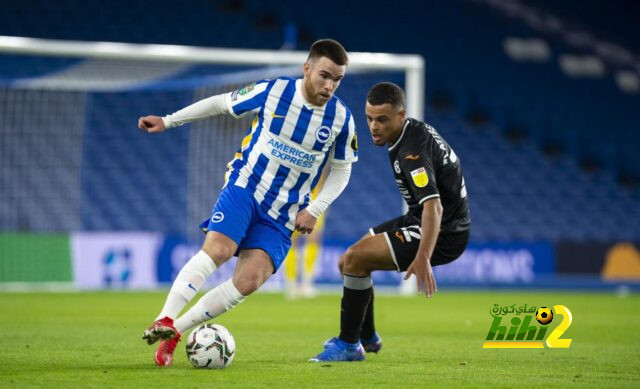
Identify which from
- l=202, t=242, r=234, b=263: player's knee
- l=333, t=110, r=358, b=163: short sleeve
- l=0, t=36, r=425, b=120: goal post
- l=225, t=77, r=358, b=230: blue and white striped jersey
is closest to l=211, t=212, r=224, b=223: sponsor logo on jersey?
l=202, t=242, r=234, b=263: player's knee

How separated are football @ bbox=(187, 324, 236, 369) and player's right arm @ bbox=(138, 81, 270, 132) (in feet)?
4.10

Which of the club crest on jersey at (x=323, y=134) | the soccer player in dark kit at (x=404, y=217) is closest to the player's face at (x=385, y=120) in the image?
the soccer player in dark kit at (x=404, y=217)

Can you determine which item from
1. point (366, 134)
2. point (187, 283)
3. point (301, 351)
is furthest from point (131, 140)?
point (187, 283)

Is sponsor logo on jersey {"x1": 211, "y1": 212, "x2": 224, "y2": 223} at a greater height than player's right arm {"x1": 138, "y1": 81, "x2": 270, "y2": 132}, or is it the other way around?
player's right arm {"x1": 138, "y1": 81, "x2": 270, "y2": 132}

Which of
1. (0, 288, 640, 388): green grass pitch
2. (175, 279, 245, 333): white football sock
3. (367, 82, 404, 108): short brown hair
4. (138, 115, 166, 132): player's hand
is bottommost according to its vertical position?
(0, 288, 640, 388): green grass pitch

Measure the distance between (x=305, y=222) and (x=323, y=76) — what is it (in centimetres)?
86

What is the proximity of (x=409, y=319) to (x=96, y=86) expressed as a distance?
352 inches

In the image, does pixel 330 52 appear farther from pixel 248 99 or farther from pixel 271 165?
pixel 271 165

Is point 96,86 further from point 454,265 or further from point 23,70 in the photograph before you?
point 454,265

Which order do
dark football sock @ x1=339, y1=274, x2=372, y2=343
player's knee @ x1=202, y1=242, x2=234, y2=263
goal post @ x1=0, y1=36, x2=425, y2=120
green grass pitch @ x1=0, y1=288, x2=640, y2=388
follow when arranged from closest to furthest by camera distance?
green grass pitch @ x1=0, y1=288, x2=640, y2=388 < player's knee @ x1=202, y1=242, x2=234, y2=263 < dark football sock @ x1=339, y1=274, x2=372, y2=343 < goal post @ x1=0, y1=36, x2=425, y2=120

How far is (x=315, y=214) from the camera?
6.18m

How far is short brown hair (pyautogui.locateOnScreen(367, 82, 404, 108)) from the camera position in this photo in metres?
6.19

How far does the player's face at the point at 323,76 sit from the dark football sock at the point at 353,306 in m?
1.19

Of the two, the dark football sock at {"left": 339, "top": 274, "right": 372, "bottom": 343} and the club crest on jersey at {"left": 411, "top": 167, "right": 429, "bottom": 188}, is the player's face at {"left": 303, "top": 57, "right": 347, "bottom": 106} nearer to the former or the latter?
the club crest on jersey at {"left": 411, "top": 167, "right": 429, "bottom": 188}
